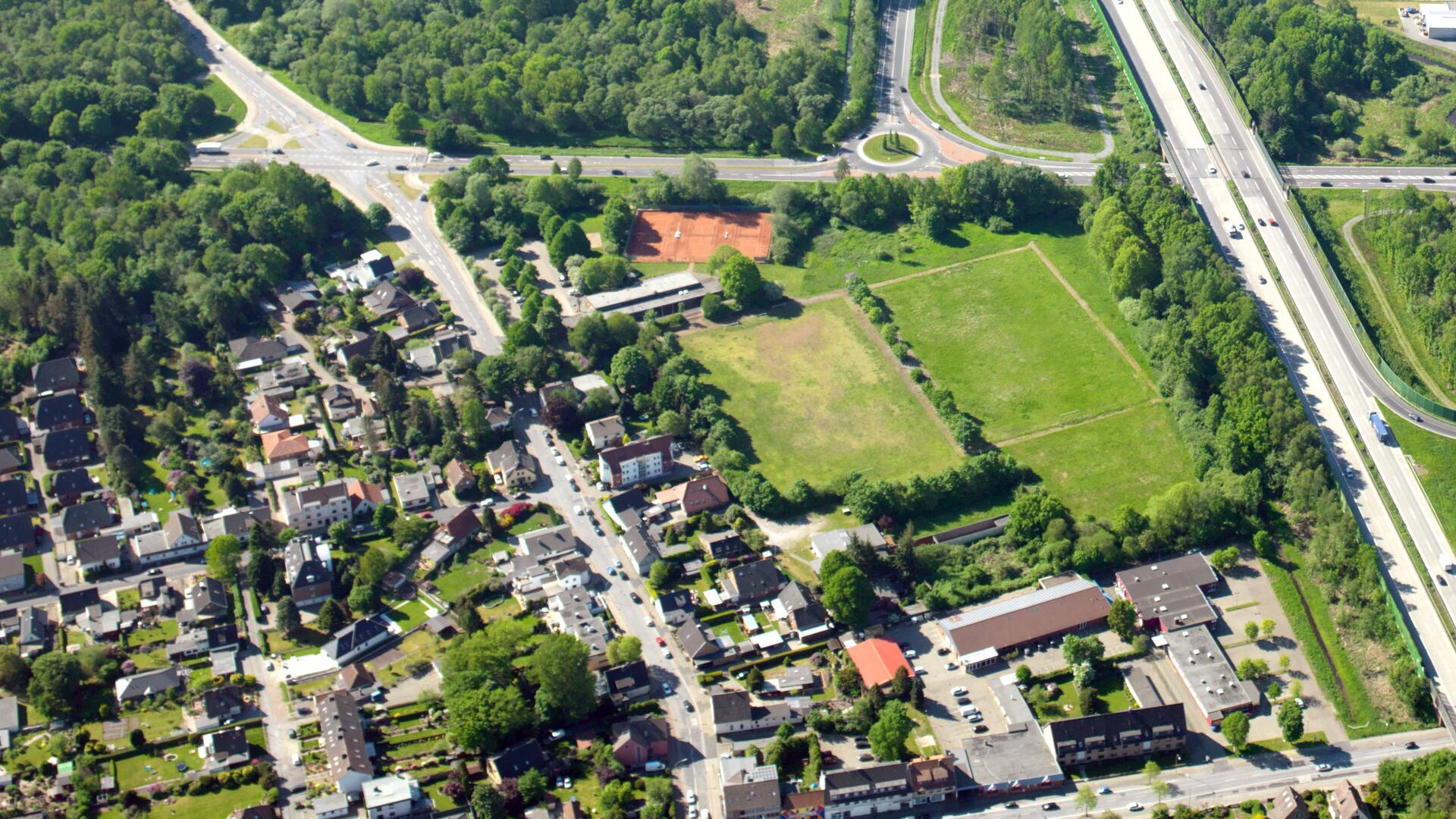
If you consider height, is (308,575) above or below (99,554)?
below

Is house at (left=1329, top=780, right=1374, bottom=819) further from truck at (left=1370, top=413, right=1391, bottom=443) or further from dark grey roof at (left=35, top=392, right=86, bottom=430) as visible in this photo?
dark grey roof at (left=35, top=392, right=86, bottom=430)

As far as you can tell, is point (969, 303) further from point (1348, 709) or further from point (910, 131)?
point (1348, 709)

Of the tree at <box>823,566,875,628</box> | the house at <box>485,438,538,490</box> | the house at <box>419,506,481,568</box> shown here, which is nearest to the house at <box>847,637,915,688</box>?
the tree at <box>823,566,875,628</box>

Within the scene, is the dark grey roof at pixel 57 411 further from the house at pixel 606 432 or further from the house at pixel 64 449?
the house at pixel 606 432

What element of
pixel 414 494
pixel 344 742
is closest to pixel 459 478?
pixel 414 494

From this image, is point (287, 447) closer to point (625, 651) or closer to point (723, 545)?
point (723, 545)

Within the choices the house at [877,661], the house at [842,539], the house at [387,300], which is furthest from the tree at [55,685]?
the house at [842,539]
